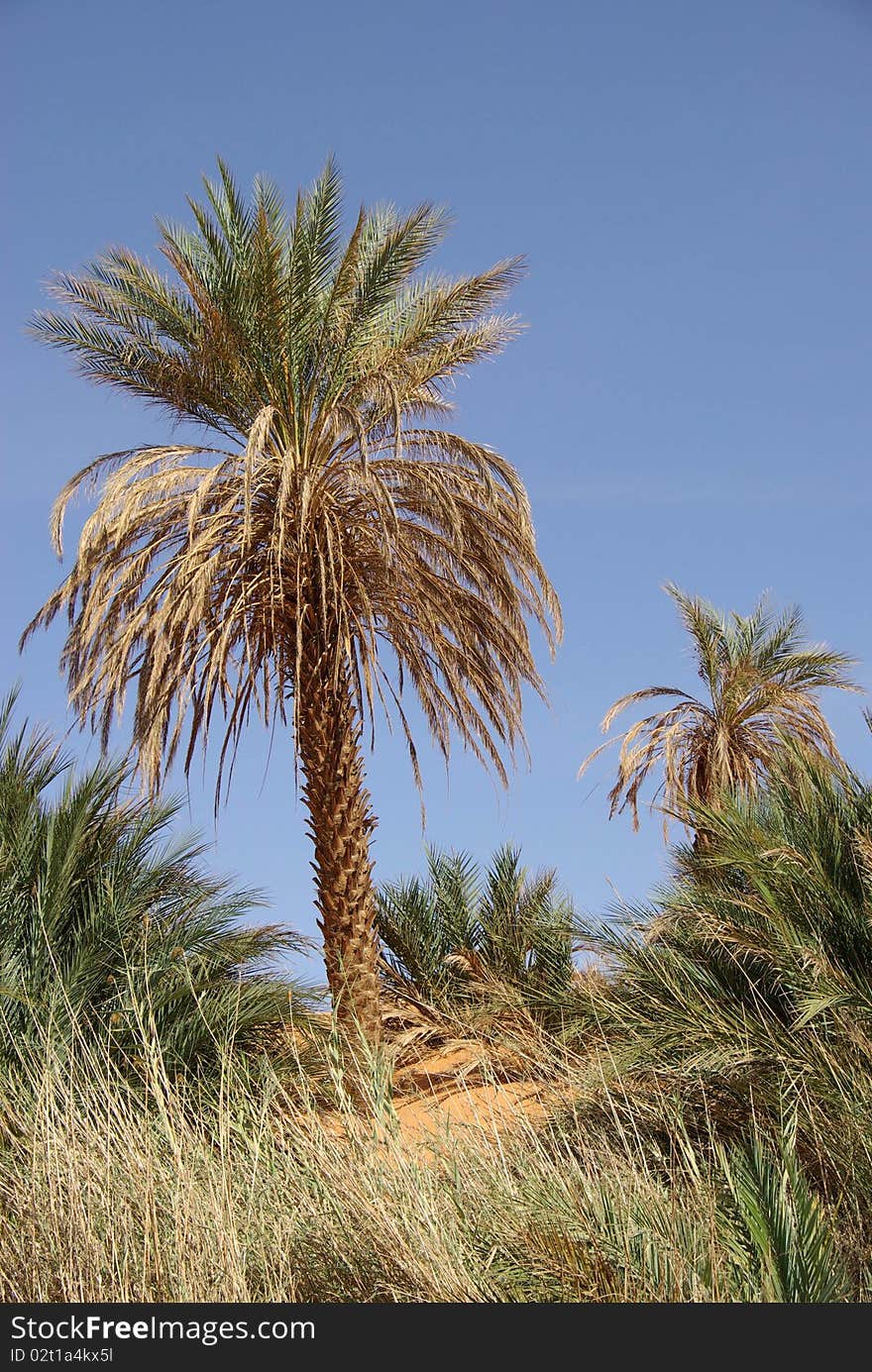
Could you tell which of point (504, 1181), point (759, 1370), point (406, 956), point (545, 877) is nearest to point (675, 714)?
point (545, 877)

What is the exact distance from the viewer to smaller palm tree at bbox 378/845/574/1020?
11398mm

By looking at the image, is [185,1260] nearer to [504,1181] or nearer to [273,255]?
[504,1181]

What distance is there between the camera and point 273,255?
10320mm

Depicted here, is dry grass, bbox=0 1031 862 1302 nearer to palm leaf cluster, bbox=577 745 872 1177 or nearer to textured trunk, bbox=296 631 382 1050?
palm leaf cluster, bbox=577 745 872 1177

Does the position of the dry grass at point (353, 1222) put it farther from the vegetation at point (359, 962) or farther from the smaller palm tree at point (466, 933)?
the smaller palm tree at point (466, 933)

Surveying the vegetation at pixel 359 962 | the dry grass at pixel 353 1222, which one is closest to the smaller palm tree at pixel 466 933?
the vegetation at pixel 359 962

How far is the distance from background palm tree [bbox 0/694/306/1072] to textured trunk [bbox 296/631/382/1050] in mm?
867

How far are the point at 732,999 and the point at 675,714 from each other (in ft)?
32.7

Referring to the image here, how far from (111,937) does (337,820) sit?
8.75ft

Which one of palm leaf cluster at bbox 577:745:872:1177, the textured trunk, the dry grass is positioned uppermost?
the textured trunk

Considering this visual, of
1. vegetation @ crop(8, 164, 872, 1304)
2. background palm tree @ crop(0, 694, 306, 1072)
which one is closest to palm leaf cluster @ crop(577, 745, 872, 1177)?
vegetation @ crop(8, 164, 872, 1304)

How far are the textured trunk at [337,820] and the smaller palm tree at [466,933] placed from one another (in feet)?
4.46

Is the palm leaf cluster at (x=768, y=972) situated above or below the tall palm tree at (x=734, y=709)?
below

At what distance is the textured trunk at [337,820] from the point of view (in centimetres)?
1018
